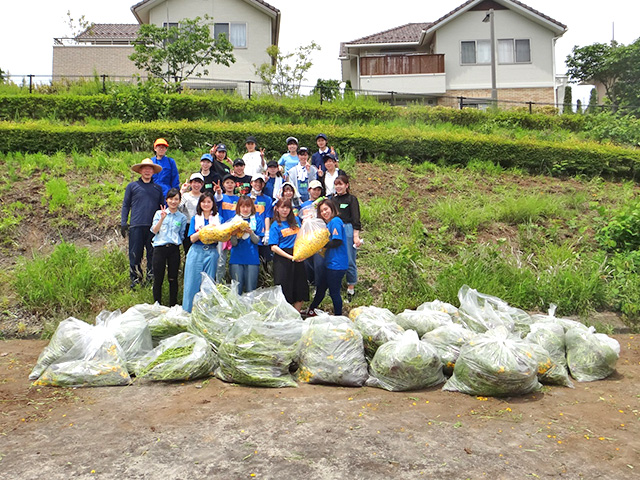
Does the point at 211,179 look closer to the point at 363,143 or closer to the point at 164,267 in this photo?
the point at 164,267

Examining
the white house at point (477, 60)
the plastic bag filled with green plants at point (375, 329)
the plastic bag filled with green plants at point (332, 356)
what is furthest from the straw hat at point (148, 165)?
the white house at point (477, 60)

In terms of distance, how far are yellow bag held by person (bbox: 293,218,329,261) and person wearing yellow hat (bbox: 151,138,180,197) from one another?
2231 mm

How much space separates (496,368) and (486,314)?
120 centimetres

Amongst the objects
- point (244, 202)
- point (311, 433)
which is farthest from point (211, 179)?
point (311, 433)

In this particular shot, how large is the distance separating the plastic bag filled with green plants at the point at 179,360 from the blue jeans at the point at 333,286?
1.65 meters

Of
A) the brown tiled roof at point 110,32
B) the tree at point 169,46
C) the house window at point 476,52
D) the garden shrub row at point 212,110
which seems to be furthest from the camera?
the brown tiled roof at point 110,32

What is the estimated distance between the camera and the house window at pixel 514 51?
76.0ft

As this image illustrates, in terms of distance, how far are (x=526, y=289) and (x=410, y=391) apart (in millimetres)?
3234

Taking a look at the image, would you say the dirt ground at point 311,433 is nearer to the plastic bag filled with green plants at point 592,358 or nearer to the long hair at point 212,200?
the plastic bag filled with green plants at point 592,358

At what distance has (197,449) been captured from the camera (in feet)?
10.4

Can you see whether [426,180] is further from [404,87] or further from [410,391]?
[404,87]

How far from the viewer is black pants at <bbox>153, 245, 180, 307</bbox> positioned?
229 inches

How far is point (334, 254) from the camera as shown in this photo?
5.75 metres

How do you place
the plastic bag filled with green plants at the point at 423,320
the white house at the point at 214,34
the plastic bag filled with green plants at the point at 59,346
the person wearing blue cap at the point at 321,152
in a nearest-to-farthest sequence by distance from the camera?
1. the plastic bag filled with green plants at the point at 59,346
2. the plastic bag filled with green plants at the point at 423,320
3. the person wearing blue cap at the point at 321,152
4. the white house at the point at 214,34
